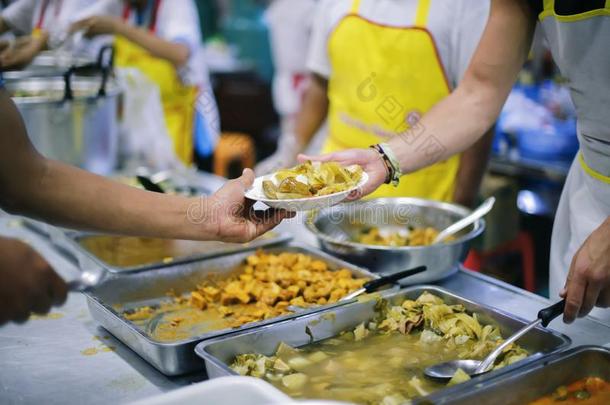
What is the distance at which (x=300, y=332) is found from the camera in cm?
147

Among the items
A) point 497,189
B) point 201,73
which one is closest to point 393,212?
point 497,189

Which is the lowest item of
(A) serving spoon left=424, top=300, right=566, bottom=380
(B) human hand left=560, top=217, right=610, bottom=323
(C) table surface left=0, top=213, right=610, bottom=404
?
(C) table surface left=0, top=213, right=610, bottom=404

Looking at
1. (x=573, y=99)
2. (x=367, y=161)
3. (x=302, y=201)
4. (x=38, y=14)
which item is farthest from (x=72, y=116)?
(x=573, y=99)

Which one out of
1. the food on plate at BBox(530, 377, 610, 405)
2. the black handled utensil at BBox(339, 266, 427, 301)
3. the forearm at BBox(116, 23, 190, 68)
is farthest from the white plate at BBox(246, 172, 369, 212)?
the forearm at BBox(116, 23, 190, 68)

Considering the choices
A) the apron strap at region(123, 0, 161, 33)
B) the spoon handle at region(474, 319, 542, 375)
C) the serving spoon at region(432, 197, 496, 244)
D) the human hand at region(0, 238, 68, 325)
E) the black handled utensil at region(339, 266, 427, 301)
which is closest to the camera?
the human hand at region(0, 238, 68, 325)

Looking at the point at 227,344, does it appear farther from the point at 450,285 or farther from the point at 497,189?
the point at 497,189

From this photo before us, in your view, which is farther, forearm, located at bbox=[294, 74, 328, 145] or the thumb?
forearm, located at bbox=[294, 74, 328, 145]

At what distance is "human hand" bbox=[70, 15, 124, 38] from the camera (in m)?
3.25

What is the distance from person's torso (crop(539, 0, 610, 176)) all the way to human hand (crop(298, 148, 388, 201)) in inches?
20.2

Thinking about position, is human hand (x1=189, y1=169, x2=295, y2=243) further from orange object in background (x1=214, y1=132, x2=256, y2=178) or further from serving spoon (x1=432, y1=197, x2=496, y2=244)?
orange object in background (x1=214, y1=132, x2=256, y2=178)

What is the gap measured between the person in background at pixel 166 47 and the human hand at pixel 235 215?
2.06 m

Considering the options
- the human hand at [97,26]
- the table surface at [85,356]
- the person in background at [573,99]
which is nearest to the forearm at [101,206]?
the table surface at [85,356]

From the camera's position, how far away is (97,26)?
3318 millimetres

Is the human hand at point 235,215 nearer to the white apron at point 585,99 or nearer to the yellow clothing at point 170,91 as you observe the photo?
the white apron at point 585,99
